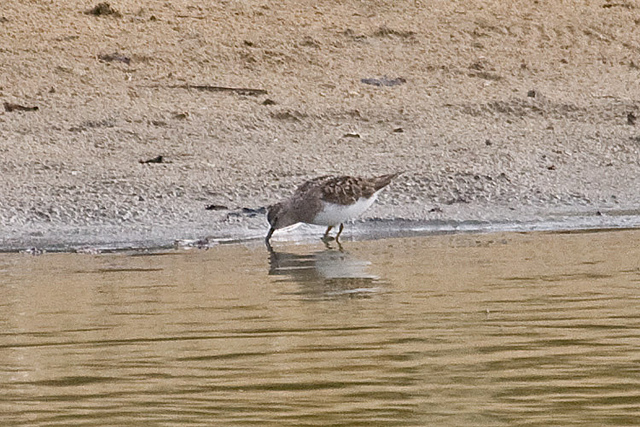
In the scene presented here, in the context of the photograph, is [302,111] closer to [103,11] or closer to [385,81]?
[385,81]

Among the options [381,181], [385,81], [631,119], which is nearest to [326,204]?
[381,181]

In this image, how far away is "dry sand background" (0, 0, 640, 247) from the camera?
13.0 m

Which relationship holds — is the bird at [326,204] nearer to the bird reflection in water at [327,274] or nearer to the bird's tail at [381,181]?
the bird's tail at [381,181]

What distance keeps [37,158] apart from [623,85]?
268 inches

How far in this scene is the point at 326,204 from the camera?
11.6m

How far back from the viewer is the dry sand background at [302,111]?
13.0 m

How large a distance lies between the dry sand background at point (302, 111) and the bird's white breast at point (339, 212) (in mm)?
723

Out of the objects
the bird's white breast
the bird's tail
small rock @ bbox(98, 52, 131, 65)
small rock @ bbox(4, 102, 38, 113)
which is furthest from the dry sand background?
the bird's white breast

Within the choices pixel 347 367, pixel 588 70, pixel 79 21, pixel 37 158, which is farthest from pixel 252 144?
pixel 347 367

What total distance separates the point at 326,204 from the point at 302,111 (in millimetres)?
4062

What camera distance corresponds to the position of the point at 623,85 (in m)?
17.4

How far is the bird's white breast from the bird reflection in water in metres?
0.44

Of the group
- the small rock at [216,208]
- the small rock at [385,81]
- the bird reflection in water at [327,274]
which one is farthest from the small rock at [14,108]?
the bird reflection in water at [327,274]

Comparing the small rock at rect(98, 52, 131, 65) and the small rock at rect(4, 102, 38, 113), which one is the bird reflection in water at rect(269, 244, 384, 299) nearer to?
the small rock at rect(4, 102, 38, 113)
